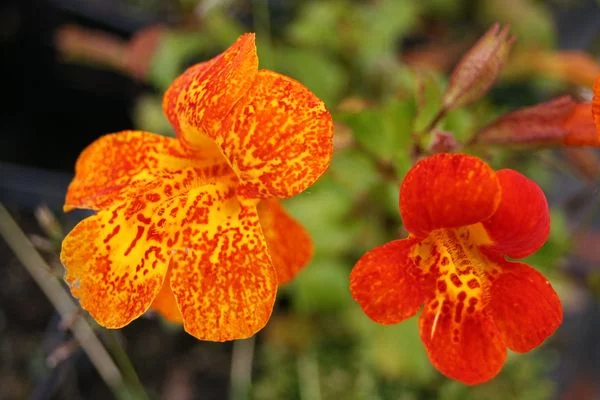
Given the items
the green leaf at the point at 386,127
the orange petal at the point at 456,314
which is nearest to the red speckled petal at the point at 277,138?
the orange petal at the point at 456,314

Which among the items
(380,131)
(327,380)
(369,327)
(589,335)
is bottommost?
(589,335)

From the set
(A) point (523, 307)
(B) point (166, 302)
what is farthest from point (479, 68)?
(B) point (166, 302)

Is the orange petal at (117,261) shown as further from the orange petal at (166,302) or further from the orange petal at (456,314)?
the orange petal at (456,314)

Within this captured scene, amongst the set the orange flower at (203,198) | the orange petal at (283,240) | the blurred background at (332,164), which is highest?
the orange flower at (203,198)

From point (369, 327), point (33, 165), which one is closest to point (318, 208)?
point (369, 327)

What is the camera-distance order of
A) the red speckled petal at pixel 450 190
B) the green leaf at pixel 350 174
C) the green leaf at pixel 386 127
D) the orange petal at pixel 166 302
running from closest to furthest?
1. the red speckled petal at pixel 450 190
2. the orange petal at pixel 166 302
3. the green leaf at pixel 386 127
4. the green leaf at pixel 350 174

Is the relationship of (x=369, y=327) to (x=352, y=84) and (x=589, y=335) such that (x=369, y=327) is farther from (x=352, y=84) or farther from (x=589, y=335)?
(x=589, y=335)

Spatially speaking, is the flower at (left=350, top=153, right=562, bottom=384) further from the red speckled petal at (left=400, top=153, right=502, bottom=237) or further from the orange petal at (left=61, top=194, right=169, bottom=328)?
the orange petal at (left=61, top=194, right=169, bottom=328)
